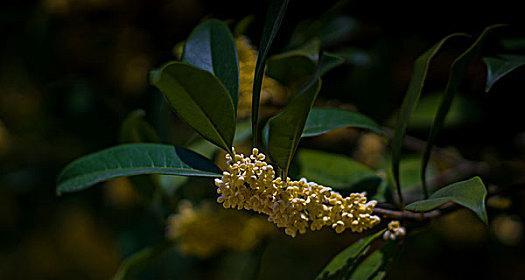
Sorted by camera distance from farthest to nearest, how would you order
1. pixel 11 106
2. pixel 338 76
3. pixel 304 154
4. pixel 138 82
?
pixel 11 106 → pixel 138 82 → pixel 338 76 → pixel 304 154

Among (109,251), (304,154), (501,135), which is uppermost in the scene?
(304,154)

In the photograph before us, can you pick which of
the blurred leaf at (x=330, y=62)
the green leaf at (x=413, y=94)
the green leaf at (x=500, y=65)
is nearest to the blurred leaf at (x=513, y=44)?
the green leaf at (x=500, y=65)

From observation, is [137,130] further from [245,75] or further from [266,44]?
[266,44]

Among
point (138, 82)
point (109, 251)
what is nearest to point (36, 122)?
point (138, 82)

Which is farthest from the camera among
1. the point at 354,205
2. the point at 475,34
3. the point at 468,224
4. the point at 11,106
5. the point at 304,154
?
the point at 11,106

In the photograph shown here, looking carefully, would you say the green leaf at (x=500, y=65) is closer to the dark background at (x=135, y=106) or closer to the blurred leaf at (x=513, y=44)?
the blurred leaf at (x=513, y=44)

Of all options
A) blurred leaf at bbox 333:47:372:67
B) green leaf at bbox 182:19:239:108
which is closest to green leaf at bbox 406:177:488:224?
green leaf at bbox 182:19:239:108

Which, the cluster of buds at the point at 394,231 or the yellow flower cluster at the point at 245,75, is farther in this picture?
the yellow flower cluster at the point at 245,75

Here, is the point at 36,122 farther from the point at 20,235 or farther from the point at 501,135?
the point at 501,135

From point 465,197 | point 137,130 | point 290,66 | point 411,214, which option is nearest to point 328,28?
point 290,66
